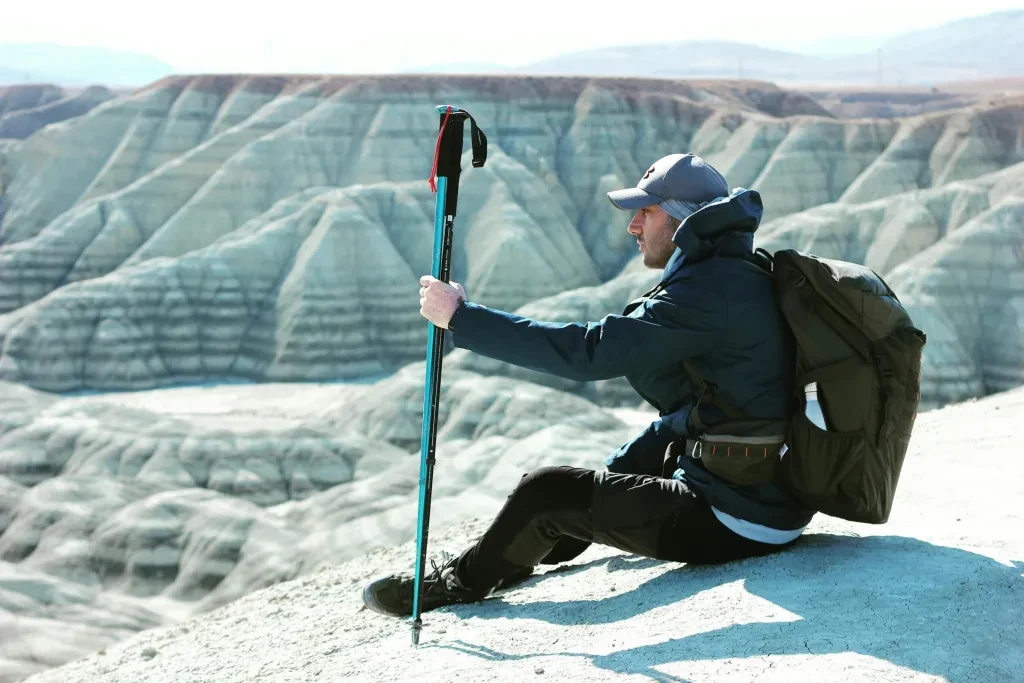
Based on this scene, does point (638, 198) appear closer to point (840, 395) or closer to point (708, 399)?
point (708, 399)

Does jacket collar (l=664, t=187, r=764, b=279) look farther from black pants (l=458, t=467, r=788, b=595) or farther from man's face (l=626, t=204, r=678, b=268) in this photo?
black pants (l=458, t=467, r=788, b=595)

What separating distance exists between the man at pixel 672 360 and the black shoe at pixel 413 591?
0.27m

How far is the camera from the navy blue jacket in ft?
14.2

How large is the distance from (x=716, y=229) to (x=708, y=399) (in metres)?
0.68

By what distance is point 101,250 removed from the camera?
2459 inches

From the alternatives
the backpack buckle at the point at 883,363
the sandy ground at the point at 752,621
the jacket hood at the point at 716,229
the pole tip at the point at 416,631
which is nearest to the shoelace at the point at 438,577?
the sandy ground at the point at 752,621

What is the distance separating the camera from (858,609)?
4.41 m

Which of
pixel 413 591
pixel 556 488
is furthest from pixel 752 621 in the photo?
pixel 413 591

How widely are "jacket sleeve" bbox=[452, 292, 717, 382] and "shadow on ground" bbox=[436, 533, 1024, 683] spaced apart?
106 cm

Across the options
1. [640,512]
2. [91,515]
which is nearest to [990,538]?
[640,512]

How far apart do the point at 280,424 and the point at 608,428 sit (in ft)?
35.4

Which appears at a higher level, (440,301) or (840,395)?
(440,301)

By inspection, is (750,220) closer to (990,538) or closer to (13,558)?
(990,538)

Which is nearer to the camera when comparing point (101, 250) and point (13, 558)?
point (13, 558)
